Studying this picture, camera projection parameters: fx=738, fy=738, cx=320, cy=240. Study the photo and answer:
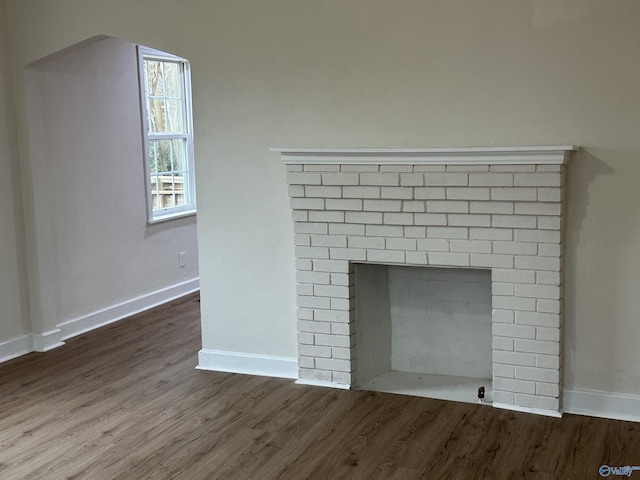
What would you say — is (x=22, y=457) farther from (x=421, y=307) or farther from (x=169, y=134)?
(x=169, y=134)

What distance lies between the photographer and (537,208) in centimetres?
376

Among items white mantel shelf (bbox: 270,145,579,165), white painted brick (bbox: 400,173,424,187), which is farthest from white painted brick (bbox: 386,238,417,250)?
white mantel shelf (bbox: 270,145,579,165)

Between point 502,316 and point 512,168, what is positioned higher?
point 512,168

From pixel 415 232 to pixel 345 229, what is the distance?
414 millimetres

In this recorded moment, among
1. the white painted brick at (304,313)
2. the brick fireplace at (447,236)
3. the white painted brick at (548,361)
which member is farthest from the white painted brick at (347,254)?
the white painted brick at (548,361)

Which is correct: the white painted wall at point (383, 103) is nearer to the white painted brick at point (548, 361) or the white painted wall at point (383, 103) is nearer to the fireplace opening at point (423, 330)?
the white painted brick at point (548, 361)

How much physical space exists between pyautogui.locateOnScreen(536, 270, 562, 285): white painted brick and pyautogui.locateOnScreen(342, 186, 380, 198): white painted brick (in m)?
0.96

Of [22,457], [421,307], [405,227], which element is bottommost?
[22,457]

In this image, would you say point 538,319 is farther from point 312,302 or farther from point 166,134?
point 166,134

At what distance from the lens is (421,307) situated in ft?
14.7

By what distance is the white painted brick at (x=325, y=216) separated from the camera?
13.9 feet

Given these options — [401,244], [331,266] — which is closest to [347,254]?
[331,266]

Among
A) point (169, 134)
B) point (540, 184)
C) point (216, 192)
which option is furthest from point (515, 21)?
point (169, 134)

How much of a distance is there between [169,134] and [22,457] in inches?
149
